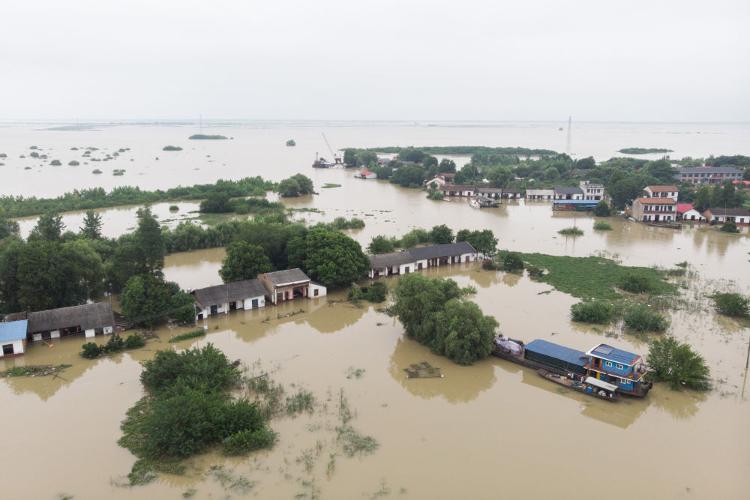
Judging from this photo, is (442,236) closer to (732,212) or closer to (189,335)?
(189,335)

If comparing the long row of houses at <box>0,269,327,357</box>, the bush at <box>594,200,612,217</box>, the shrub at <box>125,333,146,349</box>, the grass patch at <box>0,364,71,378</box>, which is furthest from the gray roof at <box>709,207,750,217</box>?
the grass patch at <box>0,364,71,378</box>

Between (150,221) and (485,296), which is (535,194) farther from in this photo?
(150,221)

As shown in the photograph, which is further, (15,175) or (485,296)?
(15,175)

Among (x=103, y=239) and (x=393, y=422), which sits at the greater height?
(x=103, y=239)

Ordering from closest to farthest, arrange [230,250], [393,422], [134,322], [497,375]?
[393,422], [497,375], [134,322], [230,250]

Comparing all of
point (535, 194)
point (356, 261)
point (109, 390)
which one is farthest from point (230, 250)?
point (535, 194)

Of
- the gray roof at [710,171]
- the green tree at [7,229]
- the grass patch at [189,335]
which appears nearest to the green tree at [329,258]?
the grass patch at [189,335]
